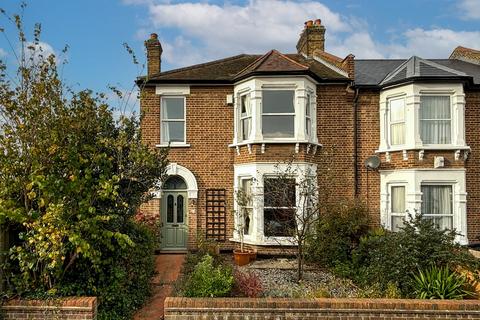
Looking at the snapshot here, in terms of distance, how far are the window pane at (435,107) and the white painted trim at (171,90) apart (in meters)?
8.00

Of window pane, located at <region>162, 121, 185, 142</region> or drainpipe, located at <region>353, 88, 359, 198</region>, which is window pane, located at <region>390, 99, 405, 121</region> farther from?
window pane, located at <region>162, 121, 185, 142</region>

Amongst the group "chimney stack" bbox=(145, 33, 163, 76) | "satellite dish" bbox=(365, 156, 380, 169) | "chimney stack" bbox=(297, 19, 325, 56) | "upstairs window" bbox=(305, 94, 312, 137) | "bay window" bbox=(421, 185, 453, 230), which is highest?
"chimney stack" bbox=(297, 19, 325, 56)

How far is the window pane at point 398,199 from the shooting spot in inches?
498

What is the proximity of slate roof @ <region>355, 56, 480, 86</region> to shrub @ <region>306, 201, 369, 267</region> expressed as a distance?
4680 millimetres

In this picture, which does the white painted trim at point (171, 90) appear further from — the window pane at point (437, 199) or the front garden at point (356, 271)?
the window pane at point (437, 199)

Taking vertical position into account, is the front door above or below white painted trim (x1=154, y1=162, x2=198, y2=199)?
below

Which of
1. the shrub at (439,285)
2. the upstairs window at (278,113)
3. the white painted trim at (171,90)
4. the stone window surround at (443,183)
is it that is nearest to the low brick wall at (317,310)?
the shrub at (439,285)

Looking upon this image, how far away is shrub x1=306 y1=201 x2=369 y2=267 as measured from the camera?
1059cm

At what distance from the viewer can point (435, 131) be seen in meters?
12.4

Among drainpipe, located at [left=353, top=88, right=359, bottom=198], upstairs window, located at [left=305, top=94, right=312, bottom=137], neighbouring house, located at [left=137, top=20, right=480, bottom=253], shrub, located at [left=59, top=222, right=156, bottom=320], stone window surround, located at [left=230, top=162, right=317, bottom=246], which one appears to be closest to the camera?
shrub, located at [left=59, top=222, right=156, bottom=320]

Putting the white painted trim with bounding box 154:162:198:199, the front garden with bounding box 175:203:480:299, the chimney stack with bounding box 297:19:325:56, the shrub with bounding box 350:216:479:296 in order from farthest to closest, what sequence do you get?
1. the chimney stack with bounding box 297:19:325:56
2. the white painted trim with bounding box 154:162:198:199
3. the shrub with bounding box 350:216:479:296
4. the front garden with bounding box 175:203:480:299

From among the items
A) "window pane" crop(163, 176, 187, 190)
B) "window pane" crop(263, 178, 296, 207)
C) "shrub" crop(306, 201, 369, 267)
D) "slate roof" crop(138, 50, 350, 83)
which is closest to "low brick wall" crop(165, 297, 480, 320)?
"shrub" crop(306, 201, 369, 267)

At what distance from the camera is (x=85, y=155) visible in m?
6.58

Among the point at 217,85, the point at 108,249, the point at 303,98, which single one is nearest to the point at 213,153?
the point at 217,85
